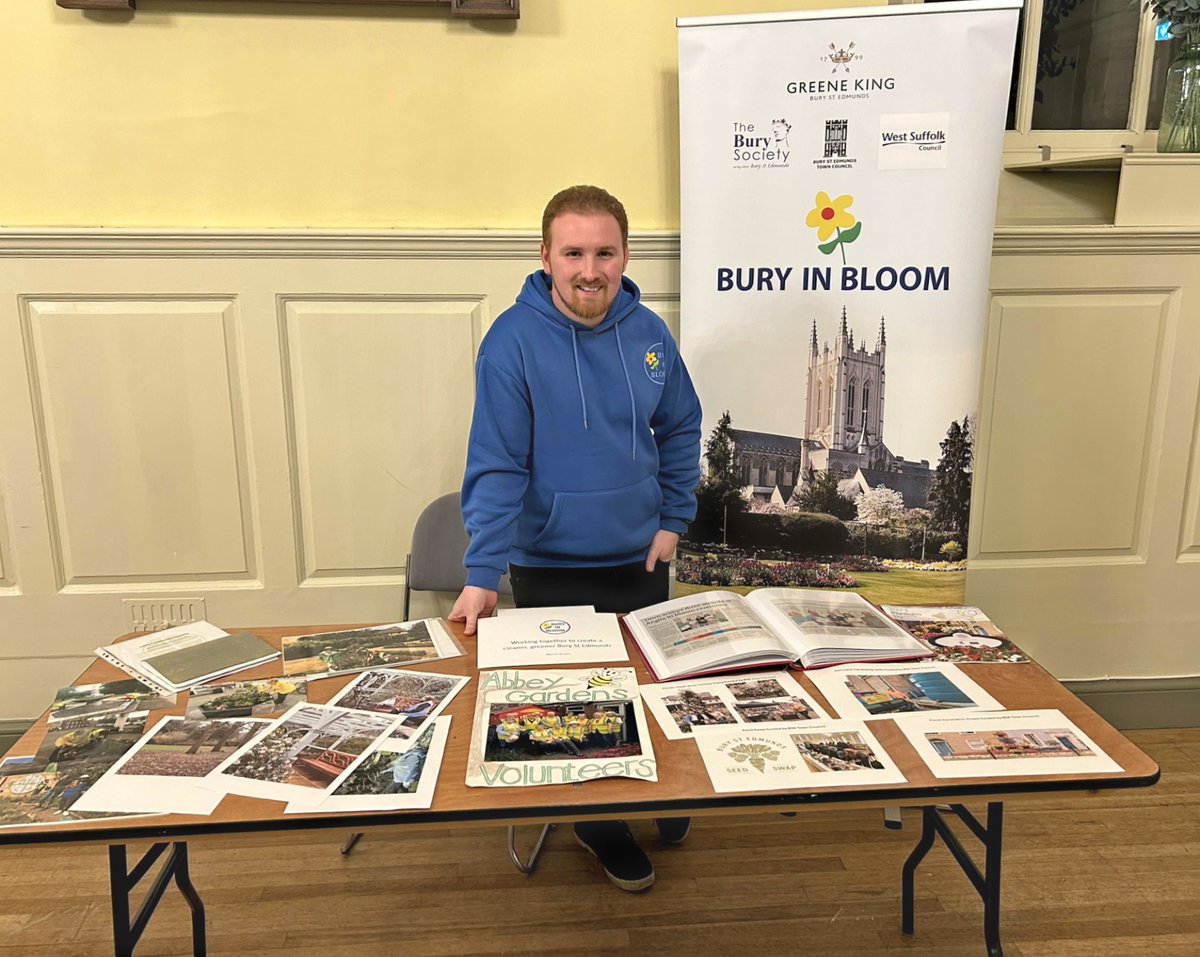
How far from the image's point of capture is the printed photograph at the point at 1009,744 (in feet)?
4.16

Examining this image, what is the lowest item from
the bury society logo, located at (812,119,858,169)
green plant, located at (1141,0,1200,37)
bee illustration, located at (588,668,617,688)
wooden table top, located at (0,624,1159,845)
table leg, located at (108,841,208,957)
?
table leg, located at (108,841,208,957)

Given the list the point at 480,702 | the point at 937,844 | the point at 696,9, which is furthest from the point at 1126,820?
the point at 696,9

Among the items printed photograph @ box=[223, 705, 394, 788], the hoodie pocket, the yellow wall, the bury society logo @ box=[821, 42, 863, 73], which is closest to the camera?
printed photograph @ box=[223, 705, 394, 788]

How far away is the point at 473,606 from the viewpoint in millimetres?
1771

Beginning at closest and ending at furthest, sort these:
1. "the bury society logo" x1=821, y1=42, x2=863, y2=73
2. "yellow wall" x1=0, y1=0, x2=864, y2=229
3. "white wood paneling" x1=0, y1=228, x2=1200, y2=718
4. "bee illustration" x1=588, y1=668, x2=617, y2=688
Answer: "bee illustration" x1=588, y1=668, x2=617, y2=688
"the bury society logo" x1=821, y1=42, x2=863, y2=73
"yellow wall" x1=0, y1=0, x2=864, y2=229
"white wood paneling" x1=0, y1=228, x2=1200, y2=718

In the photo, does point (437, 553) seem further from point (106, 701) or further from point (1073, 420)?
point (1073, 420)

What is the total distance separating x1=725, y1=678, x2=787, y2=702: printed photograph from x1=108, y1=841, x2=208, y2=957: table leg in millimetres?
886

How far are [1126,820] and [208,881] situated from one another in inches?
94.3

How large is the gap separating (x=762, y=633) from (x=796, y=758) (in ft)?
1.16

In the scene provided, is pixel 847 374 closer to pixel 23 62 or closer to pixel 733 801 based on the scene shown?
pixel 733 801

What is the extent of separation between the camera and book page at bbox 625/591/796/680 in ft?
5.00

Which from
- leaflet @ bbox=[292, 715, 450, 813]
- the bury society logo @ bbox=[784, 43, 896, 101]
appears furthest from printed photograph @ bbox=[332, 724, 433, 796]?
the bury society logo @ bbox=[784, 43, 896, 101]

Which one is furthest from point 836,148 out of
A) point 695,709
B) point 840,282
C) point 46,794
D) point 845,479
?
point 46,794

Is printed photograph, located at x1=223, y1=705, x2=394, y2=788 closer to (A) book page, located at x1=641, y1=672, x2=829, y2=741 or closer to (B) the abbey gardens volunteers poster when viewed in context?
(A) book page, located at x1=641, y1=672, x2=829, y2=741
